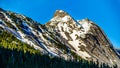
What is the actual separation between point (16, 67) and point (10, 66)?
2.87 metres

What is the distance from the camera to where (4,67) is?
196 meters

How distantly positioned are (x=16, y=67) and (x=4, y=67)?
5.78m

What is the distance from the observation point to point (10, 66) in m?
198

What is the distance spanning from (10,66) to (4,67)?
118 inches

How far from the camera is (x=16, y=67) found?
652 feet
